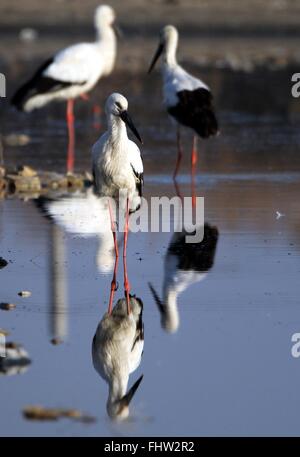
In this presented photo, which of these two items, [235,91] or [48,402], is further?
[235,91]

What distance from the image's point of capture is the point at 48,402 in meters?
5.30

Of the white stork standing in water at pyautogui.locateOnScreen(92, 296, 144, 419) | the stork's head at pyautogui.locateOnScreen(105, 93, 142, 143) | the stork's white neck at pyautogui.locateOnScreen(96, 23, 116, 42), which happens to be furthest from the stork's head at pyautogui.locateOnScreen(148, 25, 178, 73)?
the white stork standing in water at pyautogui.locateOnScreen(92, 296, 144, 419)

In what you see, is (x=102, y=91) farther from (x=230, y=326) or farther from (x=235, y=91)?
(x=230, y=326)

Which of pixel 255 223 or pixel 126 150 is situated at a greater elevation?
pixel 126 150

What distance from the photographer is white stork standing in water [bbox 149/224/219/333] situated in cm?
683

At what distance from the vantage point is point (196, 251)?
28.2 feet

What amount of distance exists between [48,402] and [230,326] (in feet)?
4.96

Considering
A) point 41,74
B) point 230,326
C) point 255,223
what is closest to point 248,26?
point 41,74

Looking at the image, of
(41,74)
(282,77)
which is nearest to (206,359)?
(41,74)

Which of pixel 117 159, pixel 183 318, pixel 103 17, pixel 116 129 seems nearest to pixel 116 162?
pixel 117 159

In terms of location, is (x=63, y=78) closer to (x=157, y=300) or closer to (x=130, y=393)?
(x=157, y=300)

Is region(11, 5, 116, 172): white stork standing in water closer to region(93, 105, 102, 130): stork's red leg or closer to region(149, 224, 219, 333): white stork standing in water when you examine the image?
region(93, 105, 102, 130): stork's red leg
